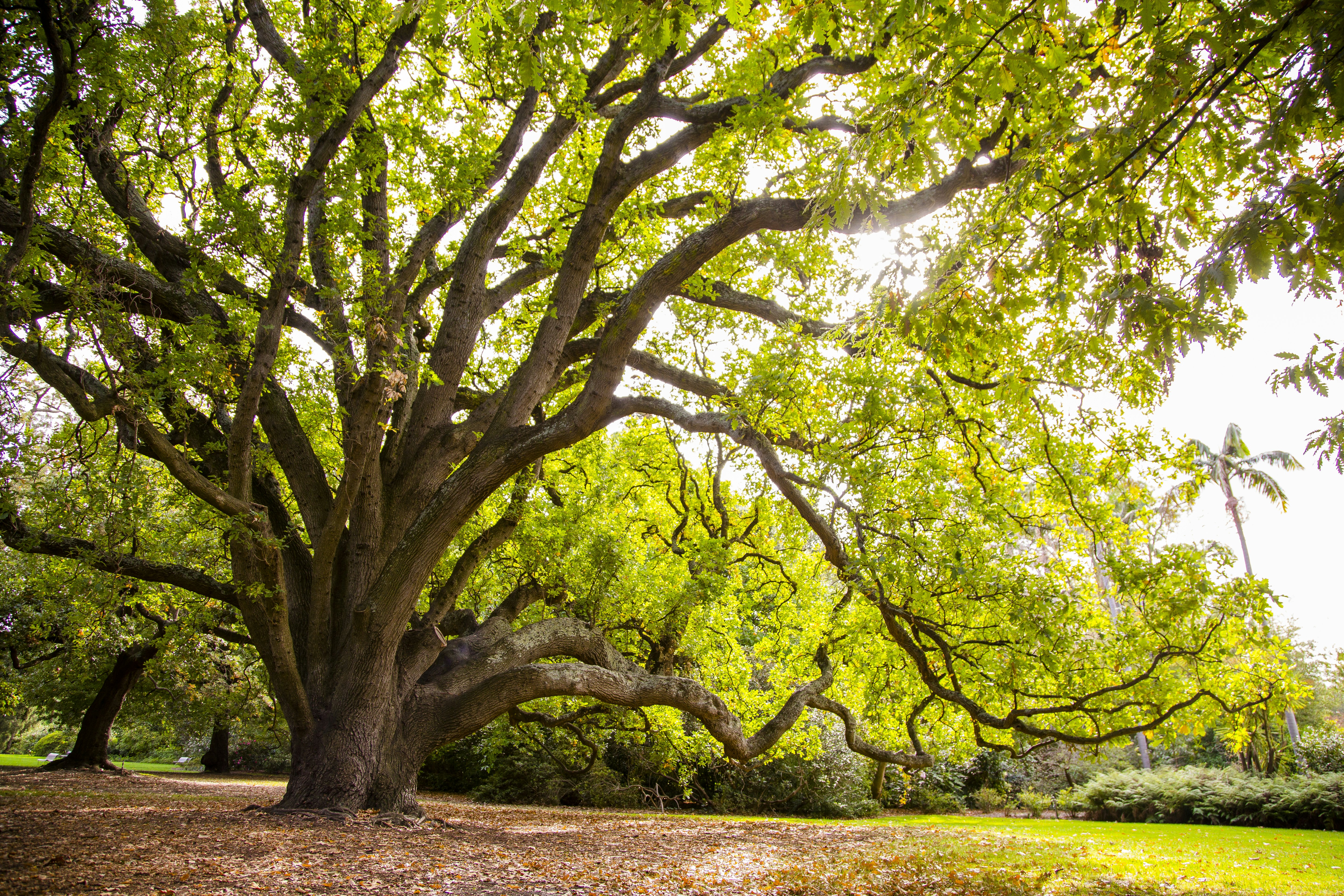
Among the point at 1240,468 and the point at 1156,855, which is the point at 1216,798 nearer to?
the point at 1156,855

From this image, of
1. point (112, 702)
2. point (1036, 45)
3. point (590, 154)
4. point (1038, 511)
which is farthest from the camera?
point (112, 702)

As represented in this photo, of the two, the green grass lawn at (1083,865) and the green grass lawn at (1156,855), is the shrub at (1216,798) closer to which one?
the green grass lawn at (1156,855)

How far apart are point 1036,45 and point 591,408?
4254 millimetres

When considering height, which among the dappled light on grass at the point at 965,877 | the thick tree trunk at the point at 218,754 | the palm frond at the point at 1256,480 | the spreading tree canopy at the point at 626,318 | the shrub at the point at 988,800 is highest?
the palm frond at the point at 1256,480

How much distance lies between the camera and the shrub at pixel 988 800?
728 inches

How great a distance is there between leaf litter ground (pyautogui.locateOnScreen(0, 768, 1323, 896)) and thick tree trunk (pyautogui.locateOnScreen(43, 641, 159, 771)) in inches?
264

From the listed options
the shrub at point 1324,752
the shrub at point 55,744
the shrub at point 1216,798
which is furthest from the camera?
the shrub at point 55,744

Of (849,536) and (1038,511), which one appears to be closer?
(849,536)

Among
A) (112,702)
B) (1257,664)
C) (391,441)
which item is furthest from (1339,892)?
(112,702)

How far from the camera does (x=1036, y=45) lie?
2.74m

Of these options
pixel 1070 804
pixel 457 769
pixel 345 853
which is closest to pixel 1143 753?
pixel 1070 804

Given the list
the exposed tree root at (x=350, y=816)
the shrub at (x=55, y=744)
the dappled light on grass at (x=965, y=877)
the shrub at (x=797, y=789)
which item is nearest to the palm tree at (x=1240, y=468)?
the shrub at (x=797, y=789)

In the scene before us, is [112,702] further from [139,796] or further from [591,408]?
[591,408]

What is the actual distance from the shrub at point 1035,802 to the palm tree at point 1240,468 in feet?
56.6
